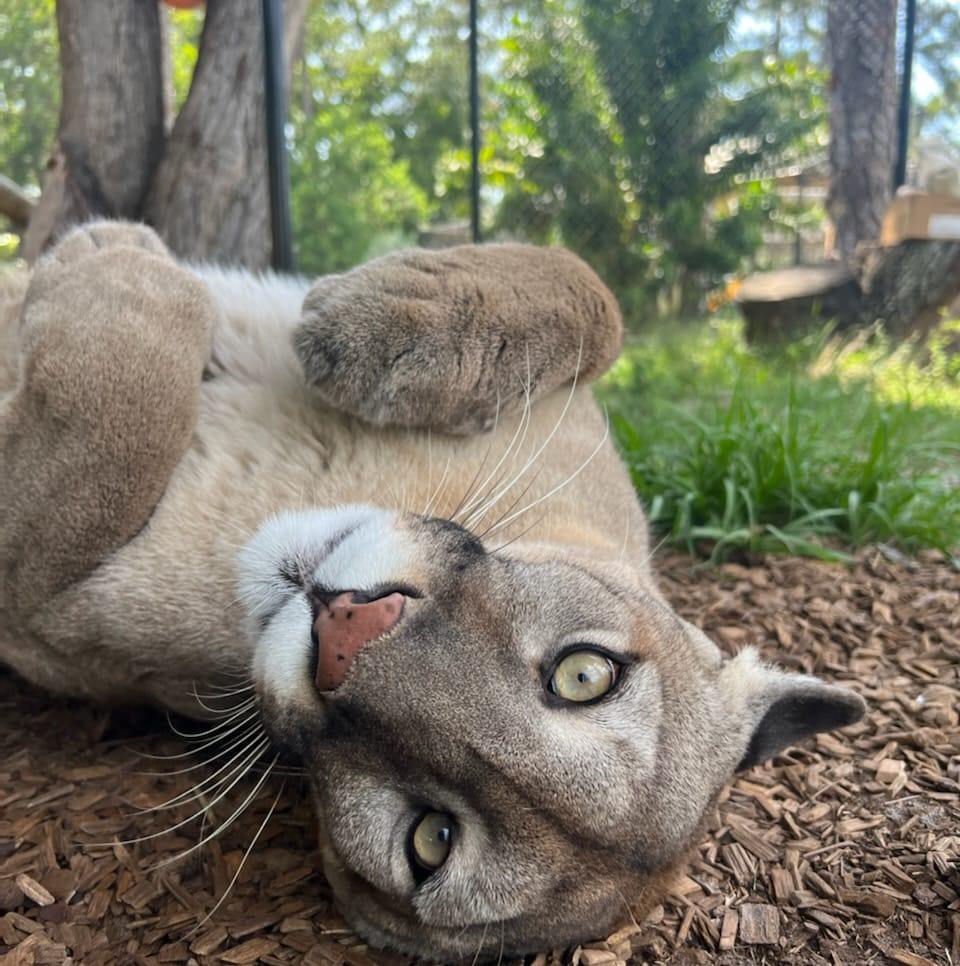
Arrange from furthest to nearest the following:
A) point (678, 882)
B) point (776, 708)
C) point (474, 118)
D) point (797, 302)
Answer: point (797, 302)
point (474, 118)
point (776, 708)
point (678, 882)

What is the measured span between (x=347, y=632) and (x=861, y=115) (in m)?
9.47

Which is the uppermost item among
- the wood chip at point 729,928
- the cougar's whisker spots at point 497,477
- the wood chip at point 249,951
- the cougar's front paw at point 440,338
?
the cougar's front paw at point 440,338

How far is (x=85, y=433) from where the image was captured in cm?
259

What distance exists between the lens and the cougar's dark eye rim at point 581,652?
6.82 feet

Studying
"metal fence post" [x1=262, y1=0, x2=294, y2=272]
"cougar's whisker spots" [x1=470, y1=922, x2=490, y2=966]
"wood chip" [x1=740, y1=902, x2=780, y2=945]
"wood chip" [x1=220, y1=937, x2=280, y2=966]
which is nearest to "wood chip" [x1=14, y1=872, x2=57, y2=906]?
"wood chip" [x1=220, y1=937, x2=280, y2=966]

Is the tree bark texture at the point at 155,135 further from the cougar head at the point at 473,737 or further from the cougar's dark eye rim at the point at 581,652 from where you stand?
the cougar's dark eye rim at the point at 581,652

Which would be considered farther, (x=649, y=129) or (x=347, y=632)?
(x=649, y=129)

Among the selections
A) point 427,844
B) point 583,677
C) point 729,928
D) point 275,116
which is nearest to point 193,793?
point 427,844

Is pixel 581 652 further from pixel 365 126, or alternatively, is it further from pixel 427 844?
pixel 365 126

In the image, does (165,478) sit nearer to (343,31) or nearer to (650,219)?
(650,219)

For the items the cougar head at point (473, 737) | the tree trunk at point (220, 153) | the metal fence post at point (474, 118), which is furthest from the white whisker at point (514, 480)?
the metal fence post at point (474, 118)

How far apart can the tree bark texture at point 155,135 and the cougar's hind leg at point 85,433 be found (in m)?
2.38

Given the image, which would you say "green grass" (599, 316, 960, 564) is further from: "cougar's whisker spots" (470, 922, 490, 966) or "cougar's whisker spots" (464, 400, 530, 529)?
"cougar's whisker spots" (470, 922, 490, 966)

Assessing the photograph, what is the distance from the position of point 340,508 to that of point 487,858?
0.97 m
